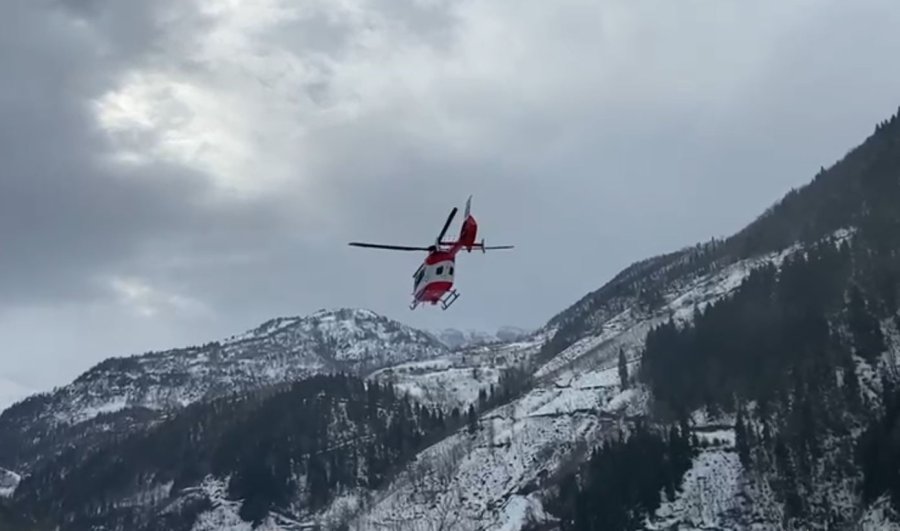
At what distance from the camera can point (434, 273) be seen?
69.6m

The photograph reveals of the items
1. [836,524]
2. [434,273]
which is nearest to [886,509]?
[836,524]

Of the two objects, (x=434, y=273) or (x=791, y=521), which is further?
(x=791, y=521)

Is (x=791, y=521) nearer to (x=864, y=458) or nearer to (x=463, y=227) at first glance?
(x=864, y=458)

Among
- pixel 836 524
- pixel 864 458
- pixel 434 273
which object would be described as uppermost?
pixel 434 273

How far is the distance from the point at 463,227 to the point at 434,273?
14.5 feet

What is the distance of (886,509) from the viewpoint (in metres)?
184

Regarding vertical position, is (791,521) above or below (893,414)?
below

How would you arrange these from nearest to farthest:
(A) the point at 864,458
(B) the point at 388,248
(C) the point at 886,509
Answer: (B) the point at 388,248 < (C) the point at 886,509 < (A) the point at 864,458

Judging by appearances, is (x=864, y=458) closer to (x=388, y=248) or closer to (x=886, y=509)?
(x=886, y=509)

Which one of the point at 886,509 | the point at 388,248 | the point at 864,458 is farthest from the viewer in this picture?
the point at 864,458

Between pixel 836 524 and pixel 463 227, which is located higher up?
pixel 463 227

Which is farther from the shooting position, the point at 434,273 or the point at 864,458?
the point at 864,458

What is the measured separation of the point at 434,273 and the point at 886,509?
154 metres

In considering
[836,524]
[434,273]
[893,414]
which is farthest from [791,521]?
[434,273]
